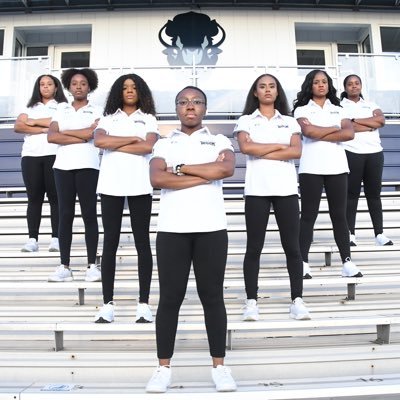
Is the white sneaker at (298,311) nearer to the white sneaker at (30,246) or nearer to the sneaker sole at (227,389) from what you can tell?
the sneaker sole at (227,389)

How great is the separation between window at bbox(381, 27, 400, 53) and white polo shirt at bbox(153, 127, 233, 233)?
8.34m

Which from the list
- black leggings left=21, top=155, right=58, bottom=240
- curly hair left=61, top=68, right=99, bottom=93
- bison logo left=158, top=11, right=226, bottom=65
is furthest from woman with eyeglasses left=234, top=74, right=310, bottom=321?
bison logo left=158, top=11, right=226, bottom=65

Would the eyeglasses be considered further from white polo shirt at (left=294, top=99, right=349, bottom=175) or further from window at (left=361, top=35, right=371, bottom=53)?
window at (left=361, top=35, right=371, bottom=53)

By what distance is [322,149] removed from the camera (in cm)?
313

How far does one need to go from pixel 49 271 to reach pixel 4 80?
404 cm

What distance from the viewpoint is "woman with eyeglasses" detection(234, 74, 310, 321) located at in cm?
268

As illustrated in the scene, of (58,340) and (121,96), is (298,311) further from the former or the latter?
(121,96)

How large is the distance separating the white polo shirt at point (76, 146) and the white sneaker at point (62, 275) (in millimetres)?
726

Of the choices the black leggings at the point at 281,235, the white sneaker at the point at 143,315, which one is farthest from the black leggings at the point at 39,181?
the black leggings at the point at 281,235

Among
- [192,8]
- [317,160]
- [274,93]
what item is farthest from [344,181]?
[192,8]

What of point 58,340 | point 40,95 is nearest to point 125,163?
point 58,340

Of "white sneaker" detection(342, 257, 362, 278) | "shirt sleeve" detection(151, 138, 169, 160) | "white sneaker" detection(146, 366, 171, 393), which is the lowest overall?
"white sneaker" detection(146, 366, 171, 393)

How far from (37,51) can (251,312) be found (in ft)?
27.8

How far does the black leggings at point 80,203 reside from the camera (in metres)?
3.08
